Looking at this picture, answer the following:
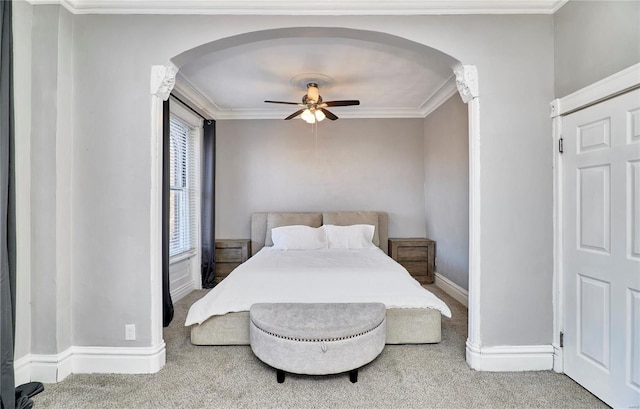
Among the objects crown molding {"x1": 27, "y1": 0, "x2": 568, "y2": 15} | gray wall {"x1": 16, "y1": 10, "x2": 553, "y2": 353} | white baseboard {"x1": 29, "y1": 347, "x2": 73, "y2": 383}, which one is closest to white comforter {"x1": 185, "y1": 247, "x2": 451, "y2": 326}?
gray wall {"x1": 16, "y1": 10, "x2": 553, "y2": 353}

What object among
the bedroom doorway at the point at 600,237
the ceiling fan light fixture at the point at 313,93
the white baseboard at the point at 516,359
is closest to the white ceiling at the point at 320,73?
the ceiling fan light fixture at the point at 313,93

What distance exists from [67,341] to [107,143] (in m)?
1.51

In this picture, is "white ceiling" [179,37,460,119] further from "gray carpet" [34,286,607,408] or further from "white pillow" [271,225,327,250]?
"gray carpet" [34,286,607,408]

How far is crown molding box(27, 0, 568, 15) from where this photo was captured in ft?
8.11

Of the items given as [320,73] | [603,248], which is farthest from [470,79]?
[320,73]

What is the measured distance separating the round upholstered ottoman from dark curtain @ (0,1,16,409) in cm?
148

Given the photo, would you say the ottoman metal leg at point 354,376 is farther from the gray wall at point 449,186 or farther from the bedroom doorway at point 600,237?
the gray wall at point 449,186

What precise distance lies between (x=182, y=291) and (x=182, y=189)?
4.60 feet

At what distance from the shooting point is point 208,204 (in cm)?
497

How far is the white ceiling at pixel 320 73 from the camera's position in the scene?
3.14 metres

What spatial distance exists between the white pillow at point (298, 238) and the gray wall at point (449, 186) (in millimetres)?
1688

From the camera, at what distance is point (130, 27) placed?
8.27 ft

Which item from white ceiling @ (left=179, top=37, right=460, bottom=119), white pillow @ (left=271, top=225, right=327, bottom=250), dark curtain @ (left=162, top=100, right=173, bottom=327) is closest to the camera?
white ceiling @ (left=179, top=37, right=460, bottom=119)

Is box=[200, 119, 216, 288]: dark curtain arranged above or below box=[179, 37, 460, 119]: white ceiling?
below
